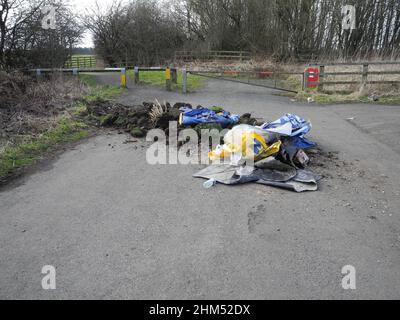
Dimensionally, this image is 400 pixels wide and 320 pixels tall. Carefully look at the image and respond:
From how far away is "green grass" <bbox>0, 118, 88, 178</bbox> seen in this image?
7.02m

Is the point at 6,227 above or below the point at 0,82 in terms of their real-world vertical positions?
below

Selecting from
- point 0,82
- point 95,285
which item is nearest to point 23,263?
point 95,285

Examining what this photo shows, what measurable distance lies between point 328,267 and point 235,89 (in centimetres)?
1477

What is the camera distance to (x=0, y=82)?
1254cm

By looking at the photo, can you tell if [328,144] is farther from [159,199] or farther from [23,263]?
[23,263]

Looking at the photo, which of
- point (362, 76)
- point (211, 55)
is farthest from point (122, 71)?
point (211, 55)

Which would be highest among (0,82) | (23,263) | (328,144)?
(0,82)

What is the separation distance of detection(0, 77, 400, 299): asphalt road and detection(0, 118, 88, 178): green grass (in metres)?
0.63

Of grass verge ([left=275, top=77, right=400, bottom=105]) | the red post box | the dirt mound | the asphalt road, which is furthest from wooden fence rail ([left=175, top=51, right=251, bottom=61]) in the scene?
the asphalt road

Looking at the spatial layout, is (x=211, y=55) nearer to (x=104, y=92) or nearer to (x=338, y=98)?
(x=104, y=92)

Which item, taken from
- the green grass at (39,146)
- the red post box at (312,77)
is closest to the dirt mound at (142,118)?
the green grass at (39,146)

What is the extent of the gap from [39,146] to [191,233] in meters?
5.26

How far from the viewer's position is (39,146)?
26.5 ft

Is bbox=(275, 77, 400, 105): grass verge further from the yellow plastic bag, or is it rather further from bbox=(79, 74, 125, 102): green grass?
the yellow plastic bag
